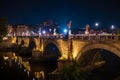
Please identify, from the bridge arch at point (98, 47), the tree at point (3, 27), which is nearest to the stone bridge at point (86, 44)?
the bridge arch at point (98, 47)

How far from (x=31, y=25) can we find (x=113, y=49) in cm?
13659

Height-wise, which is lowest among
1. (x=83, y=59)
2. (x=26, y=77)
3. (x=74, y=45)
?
(x=26, y=77)

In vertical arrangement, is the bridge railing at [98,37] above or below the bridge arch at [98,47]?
above

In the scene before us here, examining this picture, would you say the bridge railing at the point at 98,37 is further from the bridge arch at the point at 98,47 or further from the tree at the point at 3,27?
the tree at the point at 3,27

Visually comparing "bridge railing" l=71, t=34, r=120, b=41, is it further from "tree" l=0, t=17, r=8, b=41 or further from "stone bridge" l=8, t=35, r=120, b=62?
"tree" l=0, t=17, r=8, b=41

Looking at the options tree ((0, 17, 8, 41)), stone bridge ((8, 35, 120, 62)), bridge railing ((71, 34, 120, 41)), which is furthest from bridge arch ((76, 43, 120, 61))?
tree ((0, 17, 8, 41))

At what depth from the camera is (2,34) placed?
67625mm

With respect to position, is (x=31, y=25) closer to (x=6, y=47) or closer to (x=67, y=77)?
(x=6, y=47)

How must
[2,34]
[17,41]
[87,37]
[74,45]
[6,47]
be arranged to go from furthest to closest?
[17,41] < [6,47] < [2,34] < [74,45] < [87,37]

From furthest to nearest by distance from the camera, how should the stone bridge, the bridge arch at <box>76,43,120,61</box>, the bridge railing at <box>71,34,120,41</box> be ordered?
the bridge railing at <box>71,34,120,41</box> → the stone bridge → the bridge arch at <box>76,43,120,61</box>

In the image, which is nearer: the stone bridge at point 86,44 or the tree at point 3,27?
the stone bridge at point 86,44

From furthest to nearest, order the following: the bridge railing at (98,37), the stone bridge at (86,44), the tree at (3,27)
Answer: the tree at (3,27), the bridge railing at (98,37), the stone bridge at (86,44)

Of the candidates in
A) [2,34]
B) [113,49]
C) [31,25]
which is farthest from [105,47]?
[31,25]

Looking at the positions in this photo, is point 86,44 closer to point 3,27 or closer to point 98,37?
point 98,37
